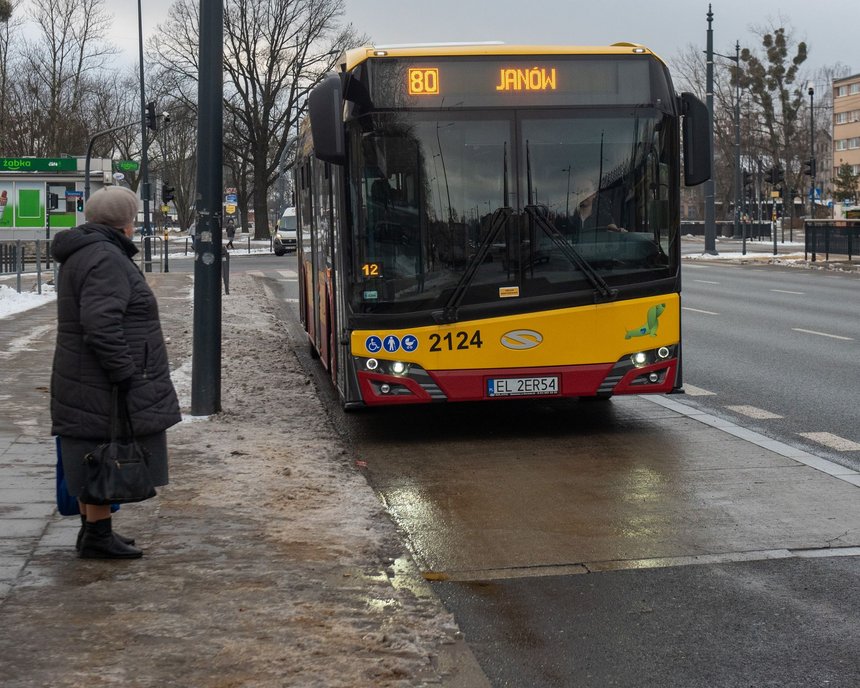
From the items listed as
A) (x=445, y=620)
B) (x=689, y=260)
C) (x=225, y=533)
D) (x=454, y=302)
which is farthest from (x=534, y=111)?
(x=689, y=260)

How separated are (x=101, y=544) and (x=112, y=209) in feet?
4.77

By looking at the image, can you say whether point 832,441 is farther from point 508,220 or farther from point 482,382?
point 508,220

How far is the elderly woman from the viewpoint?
5.25 metres

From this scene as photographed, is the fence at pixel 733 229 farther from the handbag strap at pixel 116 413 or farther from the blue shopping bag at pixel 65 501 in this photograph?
the handbag strap at pixel 116 413

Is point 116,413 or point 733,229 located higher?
point 733,229

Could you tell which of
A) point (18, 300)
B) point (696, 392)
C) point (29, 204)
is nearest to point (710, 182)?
point (18, 300)

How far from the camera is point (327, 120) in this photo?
8555 mm

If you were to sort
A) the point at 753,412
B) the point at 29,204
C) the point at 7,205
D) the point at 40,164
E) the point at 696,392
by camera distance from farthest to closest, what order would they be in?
the point at 40,164 < the point at 29,204 < the point at 7,205 < the point at 696,392 < the point at 753,412

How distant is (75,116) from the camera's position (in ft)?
226

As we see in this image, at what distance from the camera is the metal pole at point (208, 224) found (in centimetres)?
998

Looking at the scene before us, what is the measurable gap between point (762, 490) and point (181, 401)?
524 centimetres

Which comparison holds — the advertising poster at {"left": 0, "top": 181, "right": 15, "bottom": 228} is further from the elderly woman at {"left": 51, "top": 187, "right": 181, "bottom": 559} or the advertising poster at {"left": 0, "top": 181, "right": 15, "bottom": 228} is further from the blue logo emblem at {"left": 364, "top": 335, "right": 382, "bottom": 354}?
the elderly woman at {"left": 51, "top": 187, "right": 181, "bottom": 559}

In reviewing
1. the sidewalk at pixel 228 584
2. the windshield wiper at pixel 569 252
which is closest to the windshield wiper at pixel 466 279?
the windshield wiper at pixel 569 252

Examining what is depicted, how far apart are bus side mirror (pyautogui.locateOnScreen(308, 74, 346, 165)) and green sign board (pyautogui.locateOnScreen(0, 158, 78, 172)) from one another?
157 ft
